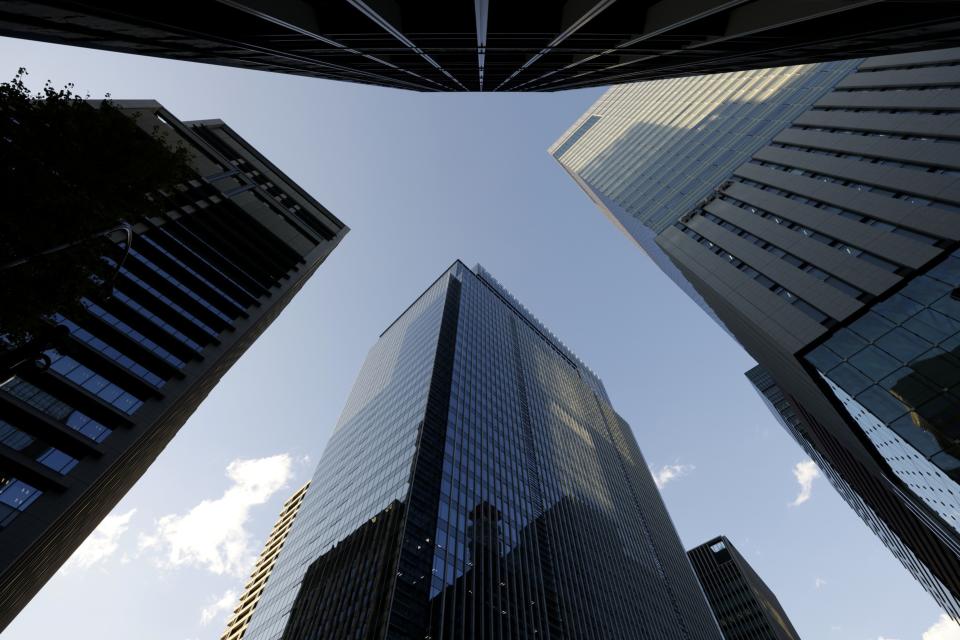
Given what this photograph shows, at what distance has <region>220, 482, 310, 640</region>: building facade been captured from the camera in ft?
267

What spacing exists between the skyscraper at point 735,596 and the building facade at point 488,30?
144936 mm

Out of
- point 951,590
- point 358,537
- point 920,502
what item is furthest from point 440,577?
point 951,590

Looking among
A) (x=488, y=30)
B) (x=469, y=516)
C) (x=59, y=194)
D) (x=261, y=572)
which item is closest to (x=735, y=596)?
(x=469, y=516)

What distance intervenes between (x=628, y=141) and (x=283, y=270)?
6507 centimetres

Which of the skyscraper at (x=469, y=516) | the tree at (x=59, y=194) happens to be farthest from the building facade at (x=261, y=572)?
the tree at (x=59, y=194)

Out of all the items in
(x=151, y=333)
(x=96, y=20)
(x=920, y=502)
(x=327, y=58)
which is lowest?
(x=920, y=502)

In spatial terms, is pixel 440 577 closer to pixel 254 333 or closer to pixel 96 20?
pixel 254 333

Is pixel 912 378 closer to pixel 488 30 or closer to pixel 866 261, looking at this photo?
pixel 866 261

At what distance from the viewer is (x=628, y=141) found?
82125mm

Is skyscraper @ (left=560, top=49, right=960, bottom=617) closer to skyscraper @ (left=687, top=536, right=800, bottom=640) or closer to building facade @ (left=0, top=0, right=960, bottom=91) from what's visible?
building facade @ (left=0, top=0, right=960, bottom=91)

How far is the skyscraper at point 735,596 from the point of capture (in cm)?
11619

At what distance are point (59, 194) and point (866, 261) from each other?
39.8m

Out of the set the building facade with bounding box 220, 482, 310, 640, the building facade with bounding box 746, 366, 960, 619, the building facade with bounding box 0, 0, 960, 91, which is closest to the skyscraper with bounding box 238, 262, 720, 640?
the building facade with bounding box 220, 482, 310, 640

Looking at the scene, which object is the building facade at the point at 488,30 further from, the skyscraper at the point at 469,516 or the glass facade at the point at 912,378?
the skyscraper at the point at 469,516
